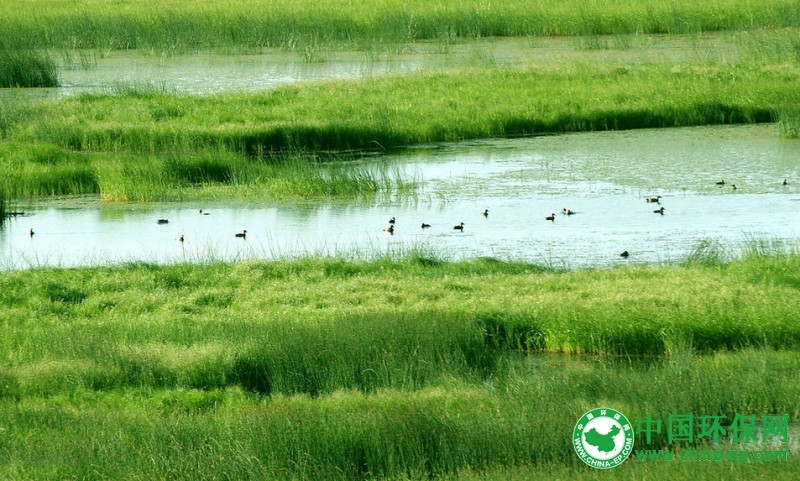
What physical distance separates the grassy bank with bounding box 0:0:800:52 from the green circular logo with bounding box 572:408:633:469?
2887cm

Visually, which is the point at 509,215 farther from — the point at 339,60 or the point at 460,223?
the point at 339,60

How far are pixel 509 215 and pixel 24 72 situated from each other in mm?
16287

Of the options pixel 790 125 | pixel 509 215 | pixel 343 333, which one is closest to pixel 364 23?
pixel 790 125

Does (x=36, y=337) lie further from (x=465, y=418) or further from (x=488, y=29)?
(x=488, y=29)

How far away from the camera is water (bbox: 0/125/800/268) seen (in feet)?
49.0

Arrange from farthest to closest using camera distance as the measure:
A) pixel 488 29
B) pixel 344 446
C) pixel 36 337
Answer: pixel 488 29 → pixel 36 337 → pixel 344 446

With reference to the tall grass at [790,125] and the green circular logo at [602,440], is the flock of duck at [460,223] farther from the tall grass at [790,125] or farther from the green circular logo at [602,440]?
the green circular logo at [602,440]

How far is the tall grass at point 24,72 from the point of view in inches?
1114

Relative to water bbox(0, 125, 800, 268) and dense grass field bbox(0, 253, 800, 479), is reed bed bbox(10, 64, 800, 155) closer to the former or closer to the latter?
water bbox(0, 125, 800, 268)

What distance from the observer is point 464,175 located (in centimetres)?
2028

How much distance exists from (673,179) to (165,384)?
38.8 feet

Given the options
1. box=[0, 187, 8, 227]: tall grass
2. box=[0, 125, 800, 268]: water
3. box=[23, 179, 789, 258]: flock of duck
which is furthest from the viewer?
box=[0, 187, 8, 227]: tall grass

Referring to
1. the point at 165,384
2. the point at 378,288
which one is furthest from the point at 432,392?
the point at 378,288

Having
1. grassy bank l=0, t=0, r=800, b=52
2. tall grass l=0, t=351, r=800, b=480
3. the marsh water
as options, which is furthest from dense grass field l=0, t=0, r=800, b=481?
grassy bank l=0, t=0, r=800, b=52
